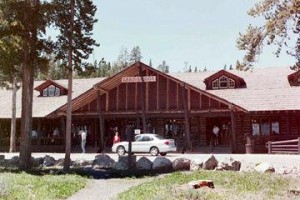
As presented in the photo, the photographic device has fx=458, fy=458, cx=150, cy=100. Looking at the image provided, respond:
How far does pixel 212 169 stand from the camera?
816 inches

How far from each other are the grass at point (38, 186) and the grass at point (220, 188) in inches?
90.1

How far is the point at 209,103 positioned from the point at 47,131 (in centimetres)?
1682

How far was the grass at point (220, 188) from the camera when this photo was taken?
14.0 metres

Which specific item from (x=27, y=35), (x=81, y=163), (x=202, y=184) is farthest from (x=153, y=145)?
(x=202, y=184)

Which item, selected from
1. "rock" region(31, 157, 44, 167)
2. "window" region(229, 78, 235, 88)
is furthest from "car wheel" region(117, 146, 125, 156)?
"window" region(229, 78, 235, 88)

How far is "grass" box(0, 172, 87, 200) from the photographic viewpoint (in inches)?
584

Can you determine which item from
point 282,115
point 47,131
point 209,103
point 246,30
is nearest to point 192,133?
point 209,103

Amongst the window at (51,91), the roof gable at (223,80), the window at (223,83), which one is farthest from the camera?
the window at (51,91)

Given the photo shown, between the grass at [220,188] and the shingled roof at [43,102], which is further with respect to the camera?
A: the shingled roof at [43,102]

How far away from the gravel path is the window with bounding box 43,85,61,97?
2708 cm

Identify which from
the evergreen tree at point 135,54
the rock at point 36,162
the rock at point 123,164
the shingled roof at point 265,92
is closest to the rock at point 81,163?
the rock at point 36,162

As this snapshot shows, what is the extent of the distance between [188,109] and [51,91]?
1637 cm

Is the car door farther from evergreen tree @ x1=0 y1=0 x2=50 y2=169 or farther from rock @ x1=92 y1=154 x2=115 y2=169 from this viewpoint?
evergreen tree @ x1=0 y1=0 x2=50 y2=169

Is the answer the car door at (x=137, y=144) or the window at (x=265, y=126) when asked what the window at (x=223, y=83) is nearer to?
the window at (x=265, y=126)
